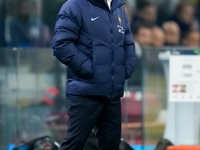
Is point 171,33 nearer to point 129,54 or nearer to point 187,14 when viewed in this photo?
point 187,14

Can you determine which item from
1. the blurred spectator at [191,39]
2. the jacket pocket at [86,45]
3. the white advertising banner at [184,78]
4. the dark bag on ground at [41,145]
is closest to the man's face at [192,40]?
the blurred spectator at [191,39]

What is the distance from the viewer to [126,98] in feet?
24.7

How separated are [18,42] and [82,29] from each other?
2.87 metres

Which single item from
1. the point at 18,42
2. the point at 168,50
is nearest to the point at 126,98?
the point at 168,50

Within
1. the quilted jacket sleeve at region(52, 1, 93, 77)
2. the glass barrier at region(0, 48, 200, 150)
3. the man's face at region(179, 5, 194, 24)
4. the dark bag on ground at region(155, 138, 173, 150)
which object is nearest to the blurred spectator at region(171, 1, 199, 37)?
the man's face at region(179, 5, 194, 24)

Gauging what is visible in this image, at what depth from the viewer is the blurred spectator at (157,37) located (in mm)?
9258

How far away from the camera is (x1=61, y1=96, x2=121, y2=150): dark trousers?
5660mm

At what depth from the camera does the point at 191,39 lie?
9633 millimetres

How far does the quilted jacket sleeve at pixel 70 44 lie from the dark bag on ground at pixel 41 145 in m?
1.52

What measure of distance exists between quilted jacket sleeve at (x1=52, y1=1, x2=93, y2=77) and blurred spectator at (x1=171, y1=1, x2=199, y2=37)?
4103 millimetres

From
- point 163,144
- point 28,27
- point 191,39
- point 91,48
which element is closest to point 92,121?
point 91,48

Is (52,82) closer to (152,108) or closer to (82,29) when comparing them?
(152,108)

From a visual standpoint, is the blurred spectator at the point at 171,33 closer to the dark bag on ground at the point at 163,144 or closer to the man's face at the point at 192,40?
the man's face at the point at 192,40

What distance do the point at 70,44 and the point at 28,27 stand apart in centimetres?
308
